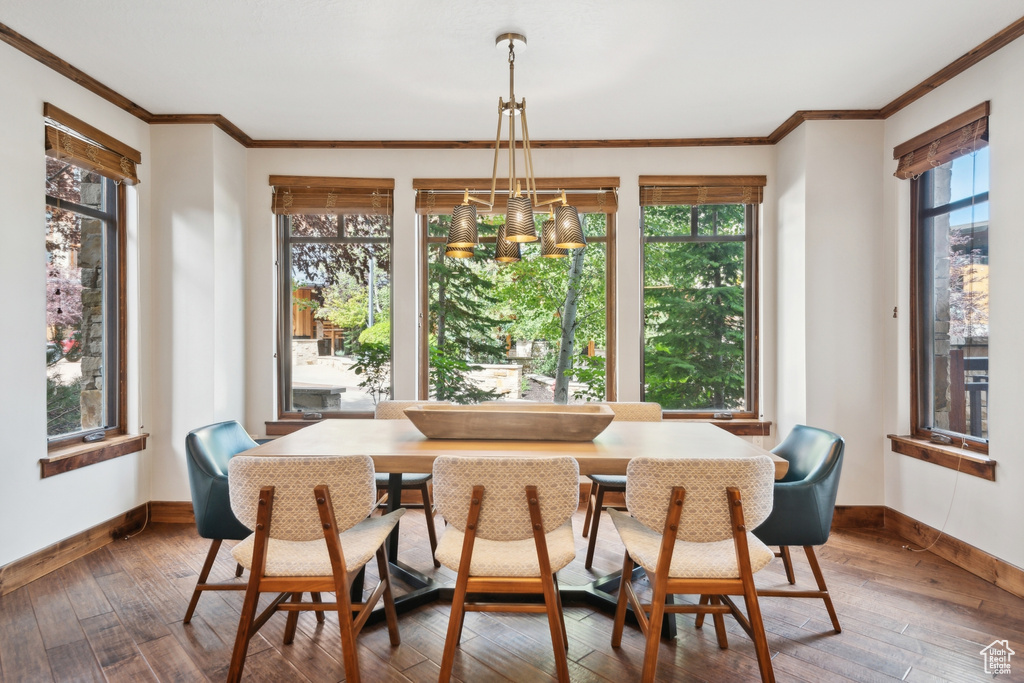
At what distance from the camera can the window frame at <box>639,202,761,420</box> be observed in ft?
13.9

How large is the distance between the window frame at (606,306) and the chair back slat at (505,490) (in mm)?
2435

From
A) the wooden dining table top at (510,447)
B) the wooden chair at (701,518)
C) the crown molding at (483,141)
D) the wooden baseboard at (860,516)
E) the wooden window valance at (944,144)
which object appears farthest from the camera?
the wooden baseboard at (860,516)

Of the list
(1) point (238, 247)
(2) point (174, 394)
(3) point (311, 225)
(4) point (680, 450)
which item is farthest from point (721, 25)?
(2) point (174, 394)

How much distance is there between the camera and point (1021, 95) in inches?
106

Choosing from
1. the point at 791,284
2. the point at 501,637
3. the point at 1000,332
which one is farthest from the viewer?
the point at 791,284

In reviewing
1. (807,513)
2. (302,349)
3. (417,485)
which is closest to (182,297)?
(302,349)

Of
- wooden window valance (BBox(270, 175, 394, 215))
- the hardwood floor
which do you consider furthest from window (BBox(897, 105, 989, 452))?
wooden window valance (BBox(270, 175, 394, 215))

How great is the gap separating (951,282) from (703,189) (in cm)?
164

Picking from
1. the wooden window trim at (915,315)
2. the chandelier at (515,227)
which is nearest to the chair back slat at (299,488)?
the chandelier at (515,227)

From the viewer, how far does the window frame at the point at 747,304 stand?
4250 millimetres

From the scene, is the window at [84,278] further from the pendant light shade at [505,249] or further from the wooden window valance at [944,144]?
the wooden window valance at [944,144]

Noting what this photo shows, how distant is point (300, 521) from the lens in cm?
187

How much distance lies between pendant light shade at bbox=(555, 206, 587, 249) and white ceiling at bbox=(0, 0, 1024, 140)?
0.91m

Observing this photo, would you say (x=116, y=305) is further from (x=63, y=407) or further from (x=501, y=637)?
(x=501, y=637)
